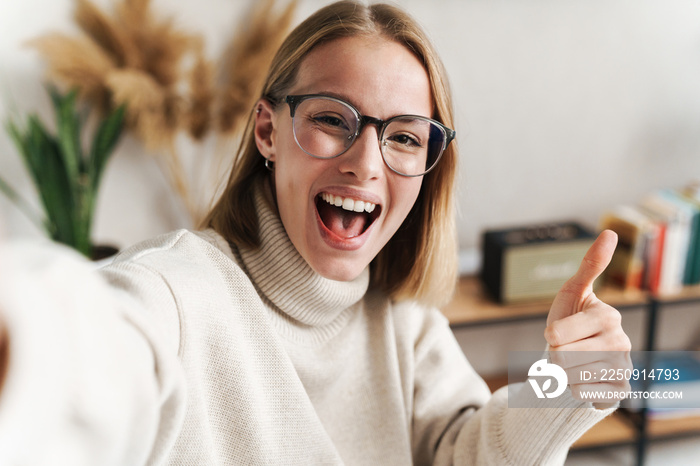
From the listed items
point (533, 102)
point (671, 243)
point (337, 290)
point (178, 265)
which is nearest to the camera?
point (178, 265)

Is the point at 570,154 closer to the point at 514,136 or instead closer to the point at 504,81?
the point at 514,136

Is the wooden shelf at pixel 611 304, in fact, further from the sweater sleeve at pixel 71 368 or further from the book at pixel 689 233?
the sweater sleeve at pixel 71 368

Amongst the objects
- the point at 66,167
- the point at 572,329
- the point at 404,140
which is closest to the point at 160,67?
the point at 66,167

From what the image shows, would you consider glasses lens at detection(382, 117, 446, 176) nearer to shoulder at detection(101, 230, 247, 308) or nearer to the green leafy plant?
shoulder at detection(101, 230, 247, 308)

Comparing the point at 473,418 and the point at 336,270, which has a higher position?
the point at 336,270

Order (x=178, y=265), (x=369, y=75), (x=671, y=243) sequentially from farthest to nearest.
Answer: (x=671, y=243) → (x=369, y=75) → (x=178, y=265)

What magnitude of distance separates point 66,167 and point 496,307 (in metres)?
1.62

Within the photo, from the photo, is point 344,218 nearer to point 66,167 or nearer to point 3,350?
point 3,350

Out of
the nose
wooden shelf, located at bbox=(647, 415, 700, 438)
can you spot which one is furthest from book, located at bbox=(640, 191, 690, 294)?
the nose

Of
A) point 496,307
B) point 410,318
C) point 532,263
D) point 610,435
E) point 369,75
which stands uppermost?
point 369,75

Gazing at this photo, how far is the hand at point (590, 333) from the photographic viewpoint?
0.85 m

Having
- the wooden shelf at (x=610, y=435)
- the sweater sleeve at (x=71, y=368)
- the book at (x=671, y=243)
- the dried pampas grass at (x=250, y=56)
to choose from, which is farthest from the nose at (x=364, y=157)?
the wooden shelf at (x=610, y=435)

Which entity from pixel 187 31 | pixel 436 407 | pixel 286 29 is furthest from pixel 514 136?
pixel 436 407

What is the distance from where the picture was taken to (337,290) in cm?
103
